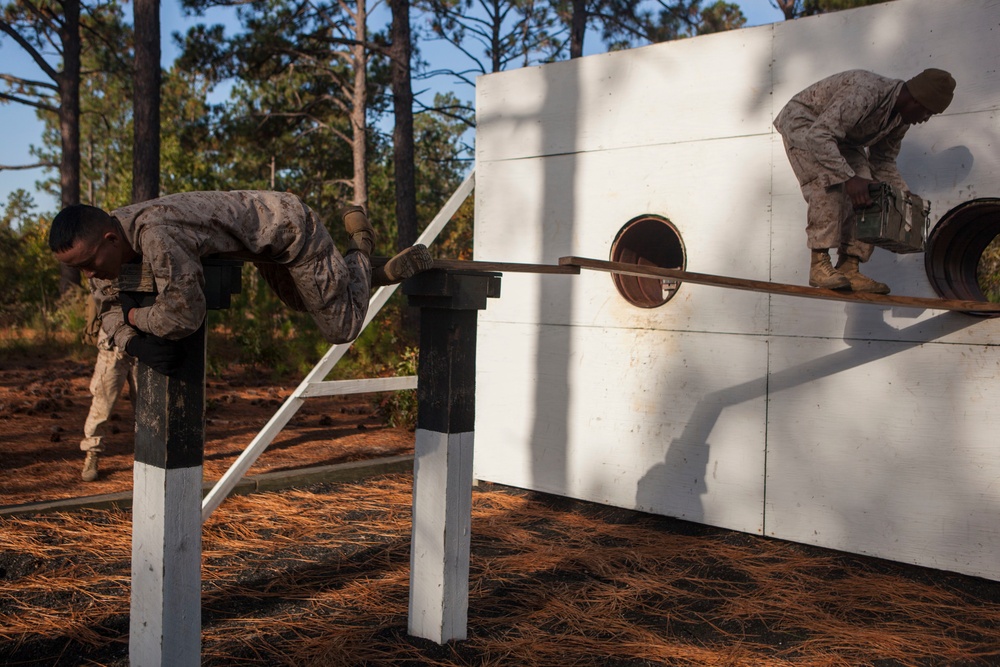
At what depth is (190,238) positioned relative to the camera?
2.96 meters

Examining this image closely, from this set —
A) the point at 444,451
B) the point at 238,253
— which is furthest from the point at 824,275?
the point at 238,253

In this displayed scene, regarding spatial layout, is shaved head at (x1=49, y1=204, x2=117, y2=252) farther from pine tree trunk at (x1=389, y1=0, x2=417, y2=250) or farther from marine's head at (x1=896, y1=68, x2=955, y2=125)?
pine tree trunk at (x1=389, y1=0, x2=417, y2=250)

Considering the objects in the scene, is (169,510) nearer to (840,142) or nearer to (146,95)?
(840,142)

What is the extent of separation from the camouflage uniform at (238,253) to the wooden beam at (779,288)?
0.92 meters

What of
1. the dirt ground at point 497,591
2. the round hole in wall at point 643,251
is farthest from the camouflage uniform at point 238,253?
the round hole in wall at point 643,251

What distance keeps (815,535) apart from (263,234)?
4.02 meters

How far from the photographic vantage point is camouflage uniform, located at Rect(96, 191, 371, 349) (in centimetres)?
288

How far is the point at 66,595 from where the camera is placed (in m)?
4.42

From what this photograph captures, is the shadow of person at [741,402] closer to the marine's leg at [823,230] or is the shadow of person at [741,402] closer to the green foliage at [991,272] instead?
the marine's leg at [823,230]

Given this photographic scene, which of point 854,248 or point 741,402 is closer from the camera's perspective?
point 854,248

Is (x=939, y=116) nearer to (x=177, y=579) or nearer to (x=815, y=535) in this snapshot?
(x=815, y=535)

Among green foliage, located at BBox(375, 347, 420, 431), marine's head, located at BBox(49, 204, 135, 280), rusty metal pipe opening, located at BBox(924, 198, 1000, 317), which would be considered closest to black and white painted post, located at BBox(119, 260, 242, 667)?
marine's head, located at BBox(49, 204, 135, 280)

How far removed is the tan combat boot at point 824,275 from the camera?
463 centimetres

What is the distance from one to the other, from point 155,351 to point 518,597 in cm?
247
